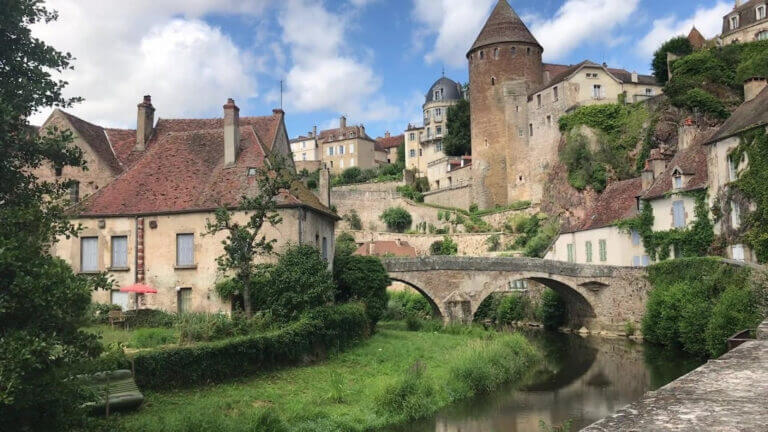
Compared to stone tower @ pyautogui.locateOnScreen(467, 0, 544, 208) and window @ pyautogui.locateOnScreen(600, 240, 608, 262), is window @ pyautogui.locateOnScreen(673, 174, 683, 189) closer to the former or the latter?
window @ pyautogui.locateOnScreen(600, 240, 608, 262)

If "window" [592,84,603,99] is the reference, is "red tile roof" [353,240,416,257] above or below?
below

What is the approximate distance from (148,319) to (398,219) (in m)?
35.5

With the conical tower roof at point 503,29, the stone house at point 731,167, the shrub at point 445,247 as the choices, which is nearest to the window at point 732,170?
the stone house at point 731,167

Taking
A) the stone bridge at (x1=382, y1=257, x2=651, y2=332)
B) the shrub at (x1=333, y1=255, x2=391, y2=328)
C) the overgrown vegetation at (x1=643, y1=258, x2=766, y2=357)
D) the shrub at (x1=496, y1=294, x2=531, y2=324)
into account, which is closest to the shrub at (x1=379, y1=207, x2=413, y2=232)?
the shrub at (x1=496, y1=294, x2=531, y2=324)

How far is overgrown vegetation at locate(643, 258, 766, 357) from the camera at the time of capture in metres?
20.4

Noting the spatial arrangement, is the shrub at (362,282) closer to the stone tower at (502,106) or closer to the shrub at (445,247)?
the shrub at (445,247)

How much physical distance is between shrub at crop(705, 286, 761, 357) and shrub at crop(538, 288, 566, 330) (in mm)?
13261

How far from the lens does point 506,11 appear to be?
53656 millimetres

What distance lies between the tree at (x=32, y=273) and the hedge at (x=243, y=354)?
476 cm

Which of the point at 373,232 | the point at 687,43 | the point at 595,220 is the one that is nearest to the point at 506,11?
the point at 687,43

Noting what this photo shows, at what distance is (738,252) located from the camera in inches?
1005

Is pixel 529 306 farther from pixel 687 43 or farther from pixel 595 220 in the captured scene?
pixel 687 43

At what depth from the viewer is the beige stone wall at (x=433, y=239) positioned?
153 ft

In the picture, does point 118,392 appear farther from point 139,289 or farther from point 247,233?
point 139,289
